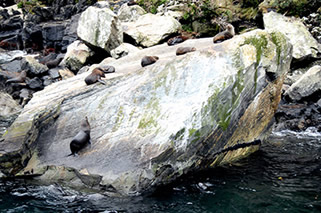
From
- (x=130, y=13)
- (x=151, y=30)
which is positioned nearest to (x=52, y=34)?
(x=130, y=13)

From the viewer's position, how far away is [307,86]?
41.5 feet

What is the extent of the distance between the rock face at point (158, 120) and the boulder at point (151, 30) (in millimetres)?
8459

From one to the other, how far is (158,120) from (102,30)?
35.8ft

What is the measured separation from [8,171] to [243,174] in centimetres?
632

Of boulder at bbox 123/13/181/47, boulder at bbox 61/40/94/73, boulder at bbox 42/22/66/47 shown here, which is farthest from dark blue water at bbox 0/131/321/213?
boulder at bbox 42/22/66/47

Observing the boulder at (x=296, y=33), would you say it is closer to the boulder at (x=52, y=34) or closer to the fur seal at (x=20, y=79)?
the fur seal at (x=20, y=79)

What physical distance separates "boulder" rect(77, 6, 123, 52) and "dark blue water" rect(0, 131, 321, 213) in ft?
36.3

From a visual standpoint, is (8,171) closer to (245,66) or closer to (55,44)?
(245,66)

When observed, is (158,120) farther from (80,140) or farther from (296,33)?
(296,33)

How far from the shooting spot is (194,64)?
7863 millimetres

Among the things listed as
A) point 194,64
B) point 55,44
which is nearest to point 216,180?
point 194,64

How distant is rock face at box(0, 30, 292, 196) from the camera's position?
6668mm

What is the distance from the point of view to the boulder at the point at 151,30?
54.9ft

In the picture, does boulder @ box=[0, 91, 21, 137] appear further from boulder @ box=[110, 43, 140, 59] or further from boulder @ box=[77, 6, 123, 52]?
boulder @ box=[110, 43, 140, 59]
